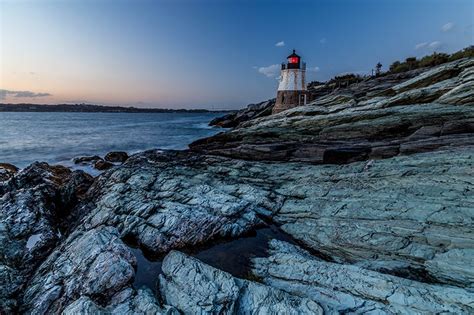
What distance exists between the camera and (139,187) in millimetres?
13719

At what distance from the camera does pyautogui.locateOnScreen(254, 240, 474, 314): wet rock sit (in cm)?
619

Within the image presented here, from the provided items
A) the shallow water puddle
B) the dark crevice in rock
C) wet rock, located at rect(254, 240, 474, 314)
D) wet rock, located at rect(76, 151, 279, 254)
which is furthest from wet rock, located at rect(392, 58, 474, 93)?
wet rock, located at rect(254, 240, 474, 314)

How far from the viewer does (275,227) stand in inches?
439

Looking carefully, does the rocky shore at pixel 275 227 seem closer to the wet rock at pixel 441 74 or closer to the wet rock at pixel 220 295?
the wet rock at pixel 220 295

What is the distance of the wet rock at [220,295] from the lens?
655 cm

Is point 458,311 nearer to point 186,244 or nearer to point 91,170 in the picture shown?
point 186,244

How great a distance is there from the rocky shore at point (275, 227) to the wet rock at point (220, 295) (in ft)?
0.11

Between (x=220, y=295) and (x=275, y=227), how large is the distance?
474 cm

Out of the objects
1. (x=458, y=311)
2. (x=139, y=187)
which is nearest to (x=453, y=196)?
(x=458, y=311)

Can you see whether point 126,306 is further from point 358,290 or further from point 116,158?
point 116,158

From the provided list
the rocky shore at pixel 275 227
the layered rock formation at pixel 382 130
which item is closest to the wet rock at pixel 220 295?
the rocky shore at pixel 275 227

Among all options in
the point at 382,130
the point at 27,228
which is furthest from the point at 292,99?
the point at 27,228

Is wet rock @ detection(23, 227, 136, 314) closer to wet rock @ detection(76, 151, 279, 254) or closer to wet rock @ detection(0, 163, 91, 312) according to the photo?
wet rock @ detection(0, 163, 91, 312)

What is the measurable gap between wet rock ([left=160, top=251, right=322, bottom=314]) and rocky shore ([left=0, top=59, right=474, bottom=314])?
3cm
